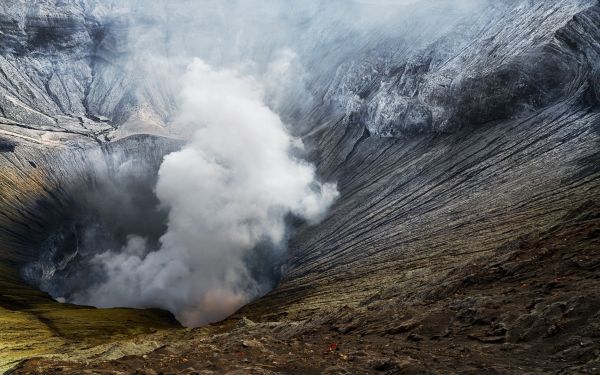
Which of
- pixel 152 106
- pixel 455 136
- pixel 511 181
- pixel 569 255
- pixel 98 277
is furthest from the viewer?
pixel 152 106

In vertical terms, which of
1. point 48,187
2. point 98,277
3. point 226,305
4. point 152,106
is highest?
point 152,106

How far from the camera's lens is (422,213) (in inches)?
2458

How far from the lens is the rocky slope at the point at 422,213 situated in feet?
74.0

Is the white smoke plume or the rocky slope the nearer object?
the rocky slope

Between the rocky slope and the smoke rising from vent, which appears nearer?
the rocky slope

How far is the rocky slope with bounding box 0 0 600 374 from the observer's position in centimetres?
2256

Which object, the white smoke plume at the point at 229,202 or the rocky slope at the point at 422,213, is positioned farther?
the white smoke plume at the point at 229,202

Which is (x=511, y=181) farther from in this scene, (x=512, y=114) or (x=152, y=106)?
(x=152, y=106)

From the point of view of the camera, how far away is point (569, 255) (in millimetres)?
26047

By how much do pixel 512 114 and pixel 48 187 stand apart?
11806 centimetres

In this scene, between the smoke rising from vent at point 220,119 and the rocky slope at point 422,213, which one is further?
the smoke rising from vent at point 220,119

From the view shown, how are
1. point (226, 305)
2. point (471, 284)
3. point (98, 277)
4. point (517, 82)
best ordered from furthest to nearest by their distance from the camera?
point (98, 277)
point (226, 305)
point (517, 82)
point (471, 284)

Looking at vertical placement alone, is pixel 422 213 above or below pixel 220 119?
below

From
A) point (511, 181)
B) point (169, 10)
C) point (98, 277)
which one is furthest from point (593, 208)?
point (169, 10)
